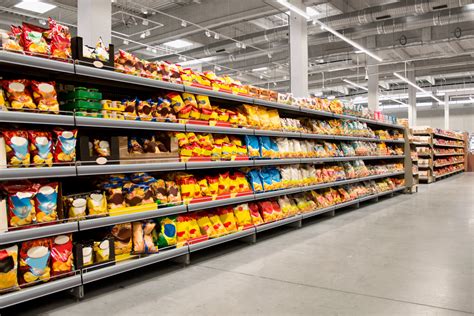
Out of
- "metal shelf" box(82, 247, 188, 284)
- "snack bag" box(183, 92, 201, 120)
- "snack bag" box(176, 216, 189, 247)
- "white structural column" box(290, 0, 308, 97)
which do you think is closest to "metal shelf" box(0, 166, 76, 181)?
"metal shelf" box(82, 247, 188, 284)

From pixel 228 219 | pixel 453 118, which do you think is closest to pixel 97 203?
pixel 228 219

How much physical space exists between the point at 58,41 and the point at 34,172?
3.19ft

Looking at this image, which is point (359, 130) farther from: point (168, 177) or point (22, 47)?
point (22, 47)

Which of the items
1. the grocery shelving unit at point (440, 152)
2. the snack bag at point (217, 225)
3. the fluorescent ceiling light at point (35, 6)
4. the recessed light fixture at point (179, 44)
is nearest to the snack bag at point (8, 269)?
the snack bag at point (217, 225)

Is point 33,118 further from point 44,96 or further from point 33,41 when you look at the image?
point 33,41

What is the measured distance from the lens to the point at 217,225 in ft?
13.4

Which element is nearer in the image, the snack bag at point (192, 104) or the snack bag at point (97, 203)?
the snack bag at point (97, 203)

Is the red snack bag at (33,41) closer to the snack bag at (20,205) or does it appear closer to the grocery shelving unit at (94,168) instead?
the grocery shelving unit at (94,168)

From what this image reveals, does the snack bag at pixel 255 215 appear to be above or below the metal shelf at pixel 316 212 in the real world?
above

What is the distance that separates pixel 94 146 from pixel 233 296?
1605 mm

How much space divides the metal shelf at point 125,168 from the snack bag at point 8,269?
0.67 metres

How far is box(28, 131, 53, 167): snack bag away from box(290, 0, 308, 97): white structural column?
6.13 metres

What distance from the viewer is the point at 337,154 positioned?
6.81 m

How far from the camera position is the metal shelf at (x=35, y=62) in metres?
2.46
